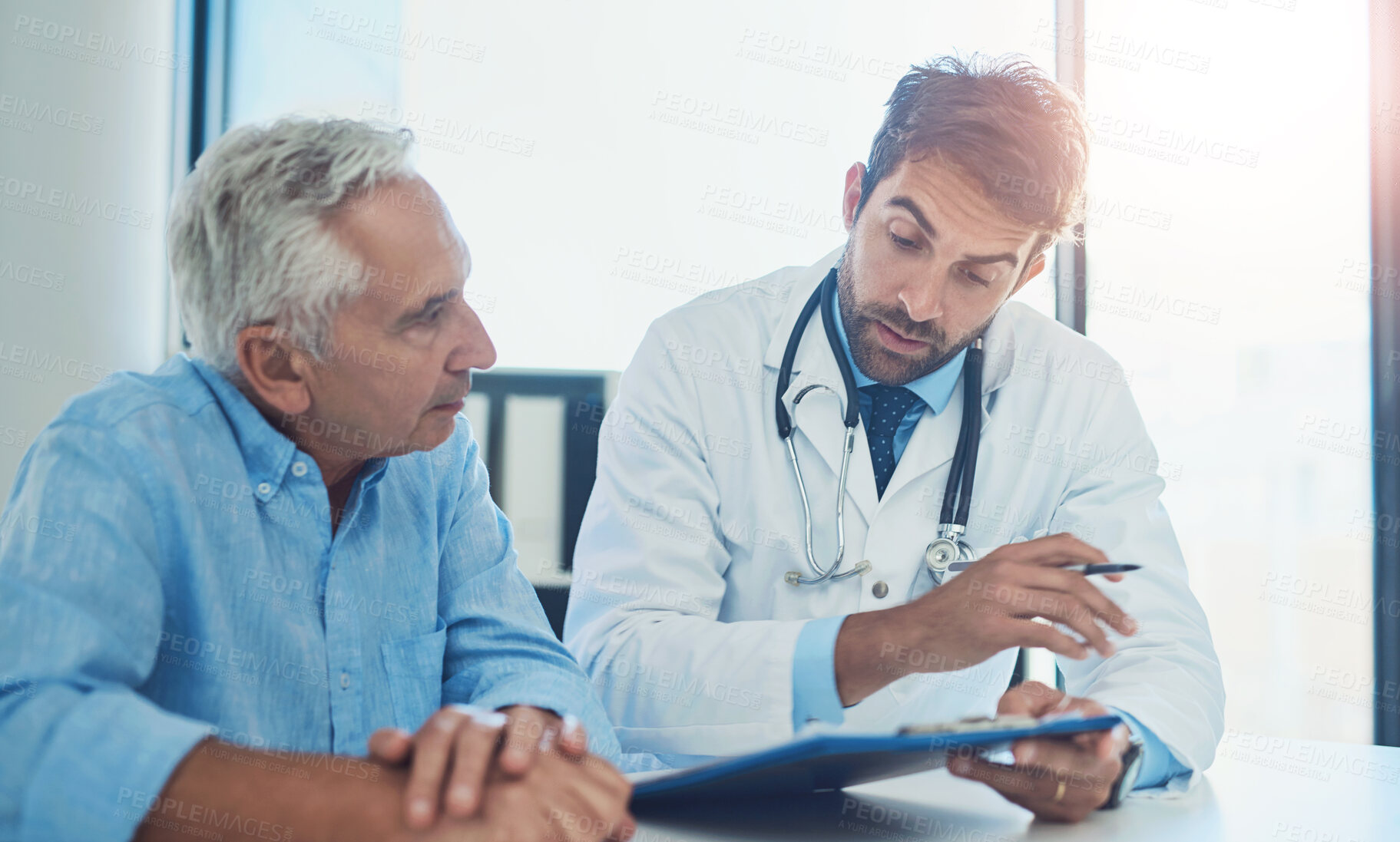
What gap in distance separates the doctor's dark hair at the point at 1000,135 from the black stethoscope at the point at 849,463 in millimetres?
228

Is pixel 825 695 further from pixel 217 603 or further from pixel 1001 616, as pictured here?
pixel 217 603

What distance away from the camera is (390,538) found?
1010mm

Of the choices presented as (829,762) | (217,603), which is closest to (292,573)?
(217,603)

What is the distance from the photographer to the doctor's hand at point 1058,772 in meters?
0.84

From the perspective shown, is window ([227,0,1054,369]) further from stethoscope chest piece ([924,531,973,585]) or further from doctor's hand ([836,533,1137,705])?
doctor's hand ([836,533,1137,705])

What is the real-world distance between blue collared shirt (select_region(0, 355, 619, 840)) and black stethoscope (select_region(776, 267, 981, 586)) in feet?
1.52

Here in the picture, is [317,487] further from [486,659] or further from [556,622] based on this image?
[556,622]

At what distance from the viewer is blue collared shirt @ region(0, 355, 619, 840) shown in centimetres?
62

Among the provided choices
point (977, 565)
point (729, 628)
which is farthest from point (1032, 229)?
point (729, 628)

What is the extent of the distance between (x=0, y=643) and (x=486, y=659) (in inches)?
18.7

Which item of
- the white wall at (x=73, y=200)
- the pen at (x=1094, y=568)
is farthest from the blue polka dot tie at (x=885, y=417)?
the white wall at (x=73, y=200)

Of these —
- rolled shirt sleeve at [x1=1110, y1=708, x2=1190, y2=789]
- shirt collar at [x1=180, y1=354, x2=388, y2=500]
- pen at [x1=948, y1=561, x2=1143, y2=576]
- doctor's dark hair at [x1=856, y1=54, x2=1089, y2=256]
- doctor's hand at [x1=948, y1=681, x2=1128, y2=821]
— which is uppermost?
doctor's dark hair at [x1=856, y1=54, x2=1089, y2=256]

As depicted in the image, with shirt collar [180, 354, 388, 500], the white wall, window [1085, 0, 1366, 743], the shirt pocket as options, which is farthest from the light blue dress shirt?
the white wall

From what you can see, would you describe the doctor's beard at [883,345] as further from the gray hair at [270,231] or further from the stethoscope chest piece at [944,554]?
the gray hair at [270,231]
